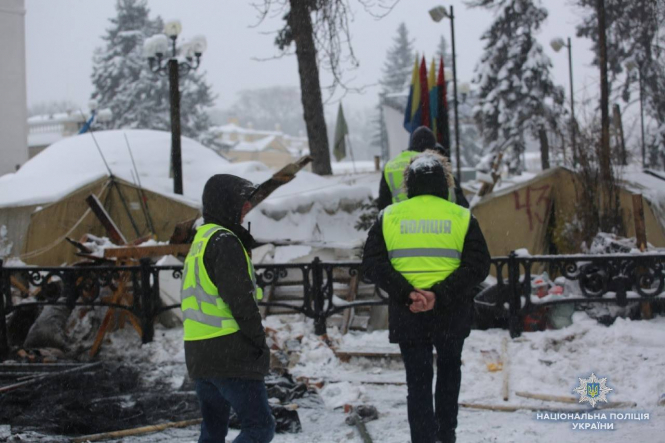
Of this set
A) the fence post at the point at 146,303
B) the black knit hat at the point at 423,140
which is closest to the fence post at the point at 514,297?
the black knit hat at the point at 423,140

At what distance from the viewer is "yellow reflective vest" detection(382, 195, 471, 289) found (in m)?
3.91

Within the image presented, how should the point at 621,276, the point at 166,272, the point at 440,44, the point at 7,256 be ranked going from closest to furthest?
the point at 621,276, the point at 166,272, the point at 7,256, the point at 440,44

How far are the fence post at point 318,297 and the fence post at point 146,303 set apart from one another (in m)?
1.93

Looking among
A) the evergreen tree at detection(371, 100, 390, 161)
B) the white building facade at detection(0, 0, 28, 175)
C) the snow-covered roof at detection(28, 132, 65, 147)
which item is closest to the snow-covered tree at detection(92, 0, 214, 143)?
the snow-covered roof at detection(28, 132, 65, 147)

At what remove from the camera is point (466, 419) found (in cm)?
498

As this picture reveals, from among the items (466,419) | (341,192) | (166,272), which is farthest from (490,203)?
(466,419)

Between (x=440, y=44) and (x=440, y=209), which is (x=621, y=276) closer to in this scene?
(x=440, y=209)

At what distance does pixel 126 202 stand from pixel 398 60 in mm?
58619

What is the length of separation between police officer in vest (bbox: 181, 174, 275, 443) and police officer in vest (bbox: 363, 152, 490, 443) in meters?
0.95

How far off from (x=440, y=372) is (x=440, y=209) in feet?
3.31

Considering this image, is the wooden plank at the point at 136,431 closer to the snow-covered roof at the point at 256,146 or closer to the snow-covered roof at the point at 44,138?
the snow-covered roof at the point at 44,138

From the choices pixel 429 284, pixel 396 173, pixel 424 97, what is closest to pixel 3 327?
pixel 396 173

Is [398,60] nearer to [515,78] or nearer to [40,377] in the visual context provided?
[515,78]

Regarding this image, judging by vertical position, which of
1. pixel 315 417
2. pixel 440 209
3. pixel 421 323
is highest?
pixel 440 209
